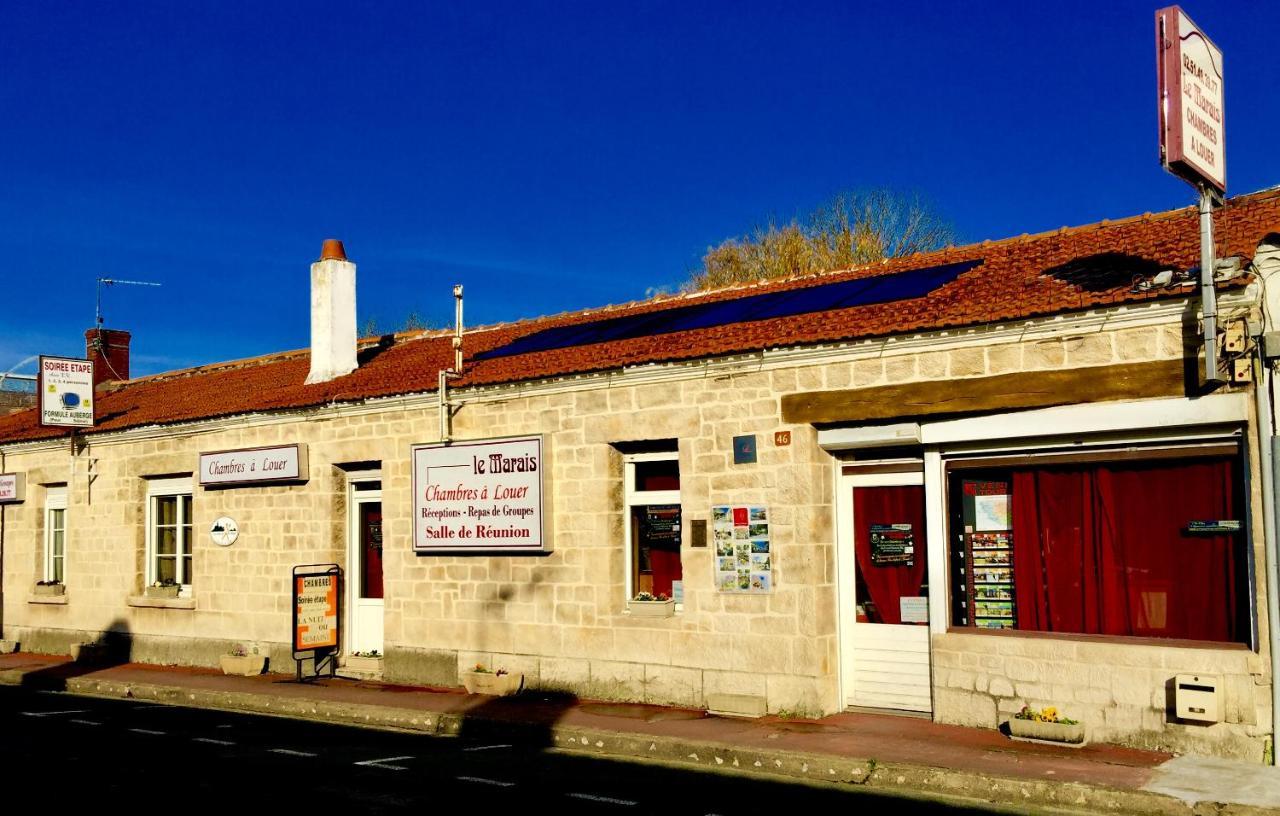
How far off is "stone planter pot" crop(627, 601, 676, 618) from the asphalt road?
2.05 meters

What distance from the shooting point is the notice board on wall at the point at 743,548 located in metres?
11.9

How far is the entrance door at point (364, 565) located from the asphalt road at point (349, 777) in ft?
10.8

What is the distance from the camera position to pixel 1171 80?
8945 millimetres

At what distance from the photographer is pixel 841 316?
11961 millimetres

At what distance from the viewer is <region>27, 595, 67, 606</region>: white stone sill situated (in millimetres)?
20188

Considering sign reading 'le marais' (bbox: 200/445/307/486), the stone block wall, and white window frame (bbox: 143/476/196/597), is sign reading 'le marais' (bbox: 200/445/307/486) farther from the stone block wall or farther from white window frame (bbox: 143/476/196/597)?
the stone block wall

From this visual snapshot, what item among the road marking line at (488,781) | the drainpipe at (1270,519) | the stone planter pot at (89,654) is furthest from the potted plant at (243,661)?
the drainpipe at (1270,519)

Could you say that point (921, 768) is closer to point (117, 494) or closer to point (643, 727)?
point (643, 727)

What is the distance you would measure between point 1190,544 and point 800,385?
3.64 m

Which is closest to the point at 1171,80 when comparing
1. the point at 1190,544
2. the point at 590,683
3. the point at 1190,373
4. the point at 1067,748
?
the point at 1190,373

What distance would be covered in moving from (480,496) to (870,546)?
15.2ft

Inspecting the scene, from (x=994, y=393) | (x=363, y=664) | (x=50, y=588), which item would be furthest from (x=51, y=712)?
(x=994, y=393)

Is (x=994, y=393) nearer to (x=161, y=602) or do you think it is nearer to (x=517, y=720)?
(x=517, y=720)

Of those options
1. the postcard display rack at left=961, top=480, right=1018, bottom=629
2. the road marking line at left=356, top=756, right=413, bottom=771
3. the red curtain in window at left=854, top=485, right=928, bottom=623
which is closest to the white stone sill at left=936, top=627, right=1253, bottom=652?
the postcard display rack at left=961, top=480, right=1018, bottom=629
